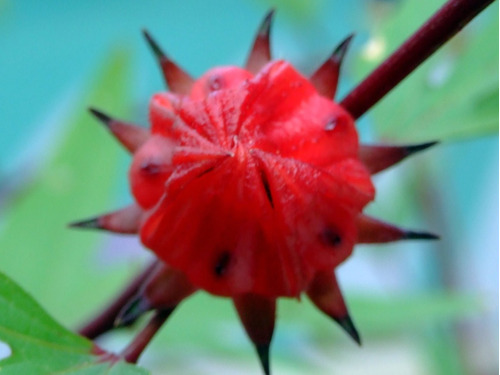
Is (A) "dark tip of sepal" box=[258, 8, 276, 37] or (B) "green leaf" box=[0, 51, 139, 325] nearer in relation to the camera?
(A) "dark tip of sepal" box=[258, 8, 276, 37]

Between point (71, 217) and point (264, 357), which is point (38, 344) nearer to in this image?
point (264, 357)

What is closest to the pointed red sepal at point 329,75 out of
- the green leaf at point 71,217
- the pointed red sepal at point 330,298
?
the pointed red sepal at point 330,298

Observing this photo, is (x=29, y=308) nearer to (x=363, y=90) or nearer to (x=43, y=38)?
(x=363, y=90)

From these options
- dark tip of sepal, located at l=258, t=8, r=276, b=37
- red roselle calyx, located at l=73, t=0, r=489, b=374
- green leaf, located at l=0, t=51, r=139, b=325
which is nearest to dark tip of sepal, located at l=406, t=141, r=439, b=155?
red roselle calyx, located at l=73, t=0, r=489, b=374

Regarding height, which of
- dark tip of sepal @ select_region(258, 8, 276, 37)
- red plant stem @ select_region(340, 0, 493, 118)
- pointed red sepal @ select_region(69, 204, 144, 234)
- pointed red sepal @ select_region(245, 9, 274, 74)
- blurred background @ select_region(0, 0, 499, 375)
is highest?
dark tip of sepal @ select_region(258, 8, 276, 37)

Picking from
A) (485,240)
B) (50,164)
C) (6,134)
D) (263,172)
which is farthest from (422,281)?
(263,172)

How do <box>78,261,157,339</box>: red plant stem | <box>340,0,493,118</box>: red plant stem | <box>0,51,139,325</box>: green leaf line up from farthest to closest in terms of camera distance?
1. <box>0,51,139,325</box>: green leaf
2. <box>78,261,157,339</box>: red plant stem
3. <box>340,0,493,118</box>: red plant stem

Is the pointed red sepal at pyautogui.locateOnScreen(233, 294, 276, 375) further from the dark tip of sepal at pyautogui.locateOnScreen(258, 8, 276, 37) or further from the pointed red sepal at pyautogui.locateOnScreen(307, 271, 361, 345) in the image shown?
the dark tip of sepal at pyautogui.locateOnScreen(258, 8, 276, 37)
